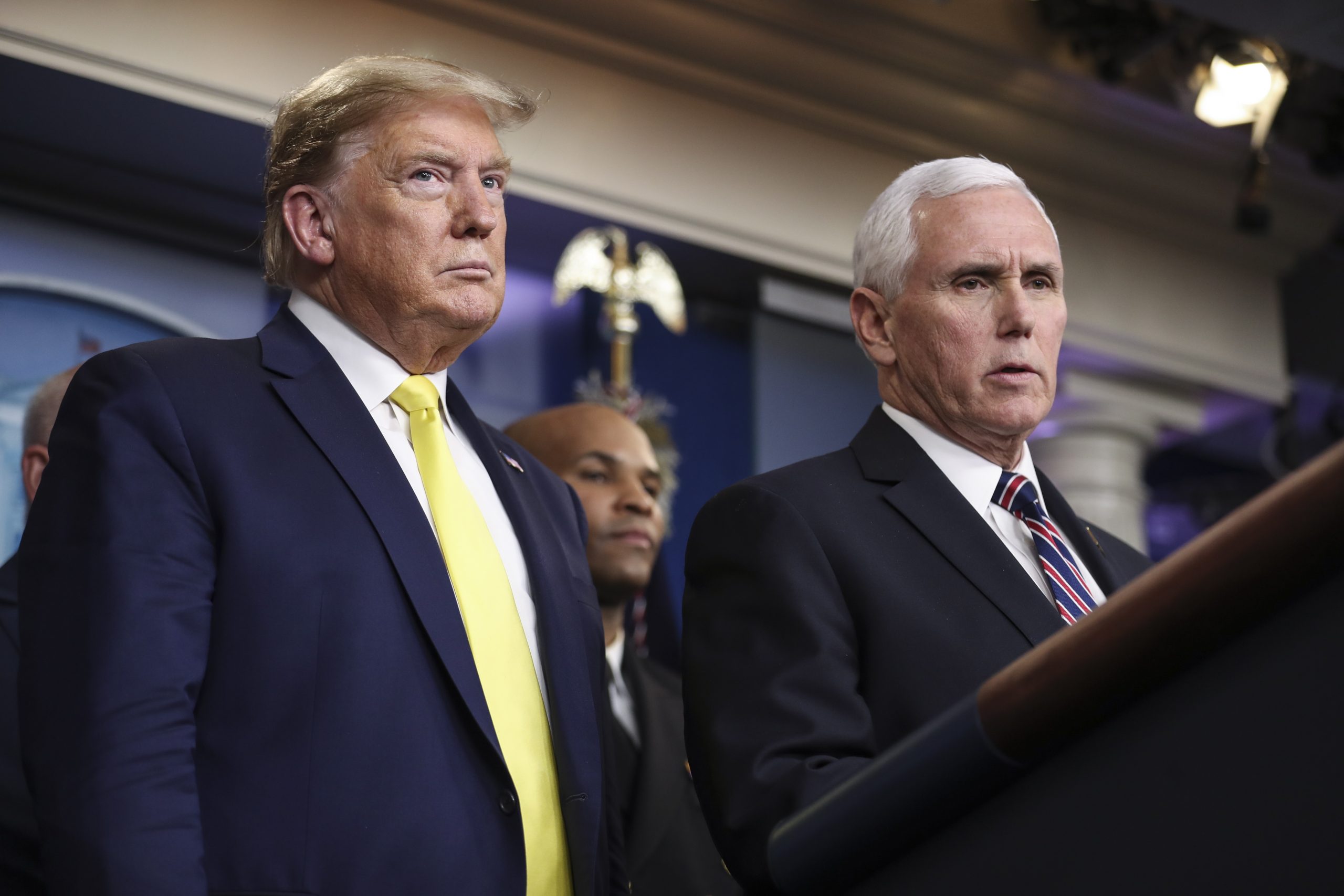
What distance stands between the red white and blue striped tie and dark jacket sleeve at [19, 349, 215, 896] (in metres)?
0.89

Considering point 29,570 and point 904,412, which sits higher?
point 904,412

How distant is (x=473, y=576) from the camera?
165 centimetres

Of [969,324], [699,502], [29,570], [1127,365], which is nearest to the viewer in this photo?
[29,570]

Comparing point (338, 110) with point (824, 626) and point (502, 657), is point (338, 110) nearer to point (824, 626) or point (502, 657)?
point (502, 657)

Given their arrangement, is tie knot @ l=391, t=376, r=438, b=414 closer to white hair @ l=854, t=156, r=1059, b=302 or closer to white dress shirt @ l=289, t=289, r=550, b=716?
white dress shirt @ l=289, t=289, r=550, b=716

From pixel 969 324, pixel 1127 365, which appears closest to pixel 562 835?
pixel 969 324

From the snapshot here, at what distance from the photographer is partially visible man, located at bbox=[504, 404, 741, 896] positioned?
2.79 m

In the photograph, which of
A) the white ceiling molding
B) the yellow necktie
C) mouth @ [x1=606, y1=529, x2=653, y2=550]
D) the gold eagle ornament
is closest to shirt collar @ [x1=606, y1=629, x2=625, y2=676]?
mouth @ [x1=606, y1=529, x2=653, y2=550]

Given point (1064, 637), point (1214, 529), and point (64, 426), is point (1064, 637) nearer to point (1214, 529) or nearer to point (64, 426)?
point (1214, 529)

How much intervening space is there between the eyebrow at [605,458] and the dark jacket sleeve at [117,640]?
1.87 metres

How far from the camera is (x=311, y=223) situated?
6.17 feet

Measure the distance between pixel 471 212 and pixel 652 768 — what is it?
1.44 metres

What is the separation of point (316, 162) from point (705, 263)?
2.88 m

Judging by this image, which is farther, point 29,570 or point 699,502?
point 699,502
